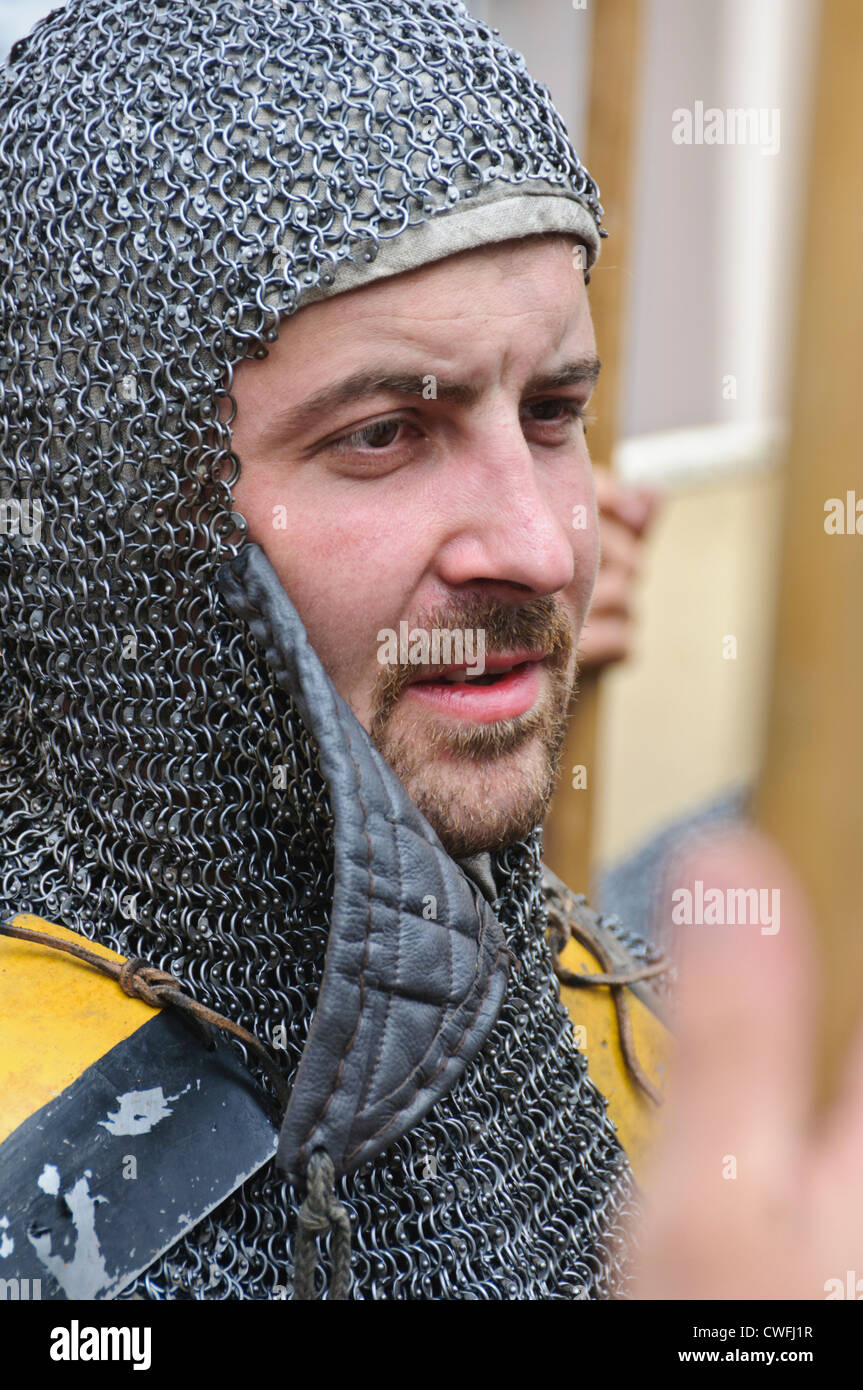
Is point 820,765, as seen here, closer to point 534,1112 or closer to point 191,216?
point 191,216

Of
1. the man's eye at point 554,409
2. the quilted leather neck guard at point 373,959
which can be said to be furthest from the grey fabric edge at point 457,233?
the quilted leather neck guard at point 373,959

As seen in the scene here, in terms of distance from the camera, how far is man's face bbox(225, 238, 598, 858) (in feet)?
6.43

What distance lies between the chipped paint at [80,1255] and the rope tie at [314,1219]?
259 mm

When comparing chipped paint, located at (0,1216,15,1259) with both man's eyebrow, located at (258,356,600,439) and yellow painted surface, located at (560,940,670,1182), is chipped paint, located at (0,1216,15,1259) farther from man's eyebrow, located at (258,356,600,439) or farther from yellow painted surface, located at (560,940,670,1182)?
yellow painted surface, located at (560,940,670,1182)

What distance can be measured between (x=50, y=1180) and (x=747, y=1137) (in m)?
1.30

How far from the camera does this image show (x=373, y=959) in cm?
173

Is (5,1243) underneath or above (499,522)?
underneath

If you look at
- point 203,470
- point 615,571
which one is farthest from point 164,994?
point 615,571

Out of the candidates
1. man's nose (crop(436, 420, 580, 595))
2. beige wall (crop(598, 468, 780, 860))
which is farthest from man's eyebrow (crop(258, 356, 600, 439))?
beige wall (crop(598, 468, 780, 860))

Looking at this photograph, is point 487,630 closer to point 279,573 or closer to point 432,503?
point 432,503

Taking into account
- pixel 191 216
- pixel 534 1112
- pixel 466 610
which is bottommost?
Answer: pixel 534 1112

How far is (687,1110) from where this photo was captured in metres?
0.68
